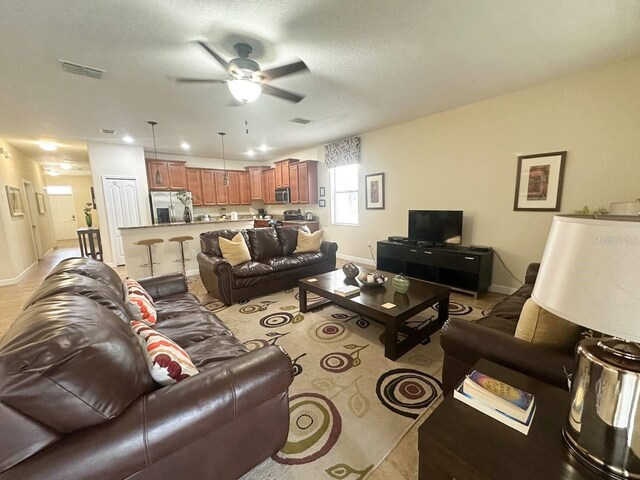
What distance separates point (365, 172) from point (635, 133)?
352cm

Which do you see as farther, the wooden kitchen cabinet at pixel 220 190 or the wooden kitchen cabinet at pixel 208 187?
the wooden kitchen cabinet at pixel 220 190

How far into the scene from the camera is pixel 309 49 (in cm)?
236

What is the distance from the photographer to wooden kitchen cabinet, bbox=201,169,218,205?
23.5ft

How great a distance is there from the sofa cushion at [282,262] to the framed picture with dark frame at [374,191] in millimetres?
2107

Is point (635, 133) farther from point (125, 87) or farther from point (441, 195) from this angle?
point (125, 87)

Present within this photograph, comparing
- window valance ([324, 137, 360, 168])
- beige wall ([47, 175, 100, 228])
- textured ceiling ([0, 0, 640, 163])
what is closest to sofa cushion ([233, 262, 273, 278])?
textured ceiling ([0, 0, 640, 163])

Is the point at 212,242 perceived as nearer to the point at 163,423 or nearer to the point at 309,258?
the point at 309,258

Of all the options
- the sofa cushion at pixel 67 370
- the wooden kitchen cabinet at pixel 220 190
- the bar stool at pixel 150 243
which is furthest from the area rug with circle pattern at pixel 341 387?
the wooden kitchen cabinet at pixel 220 190

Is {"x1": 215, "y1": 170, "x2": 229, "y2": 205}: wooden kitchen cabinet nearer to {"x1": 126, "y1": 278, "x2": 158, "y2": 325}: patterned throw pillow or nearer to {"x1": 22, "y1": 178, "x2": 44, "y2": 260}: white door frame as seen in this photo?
{"x1": 22, "y1": 178, "x2": 44, "y2": 260}: white door frame

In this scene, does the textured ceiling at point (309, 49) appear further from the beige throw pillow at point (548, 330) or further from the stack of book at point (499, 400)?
the stack of book at point (499, 400)

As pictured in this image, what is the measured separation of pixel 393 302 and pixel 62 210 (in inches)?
524

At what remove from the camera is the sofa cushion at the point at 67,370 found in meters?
0.72

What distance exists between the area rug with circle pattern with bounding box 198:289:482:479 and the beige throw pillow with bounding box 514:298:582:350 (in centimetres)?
81

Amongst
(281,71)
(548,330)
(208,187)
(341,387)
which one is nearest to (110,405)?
(341,387)
